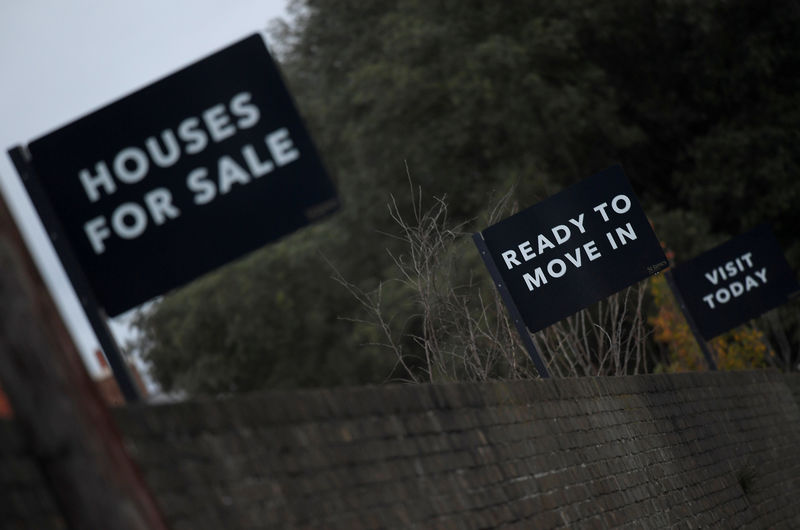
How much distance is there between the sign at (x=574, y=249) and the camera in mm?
10531

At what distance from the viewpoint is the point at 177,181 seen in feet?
17.3

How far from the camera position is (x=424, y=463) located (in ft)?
21.1

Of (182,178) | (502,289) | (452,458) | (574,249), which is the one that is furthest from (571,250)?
(182,178)

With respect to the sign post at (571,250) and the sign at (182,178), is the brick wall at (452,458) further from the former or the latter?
the sign post at (571,250)

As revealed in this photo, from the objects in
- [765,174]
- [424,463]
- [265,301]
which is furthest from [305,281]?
[424,463]

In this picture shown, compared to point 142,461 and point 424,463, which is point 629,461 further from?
point 142,461

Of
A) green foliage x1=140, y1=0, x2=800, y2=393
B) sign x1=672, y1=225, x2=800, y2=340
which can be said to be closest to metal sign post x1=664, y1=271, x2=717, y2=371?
sign x1=672, y1=225, x2=800, y2=340

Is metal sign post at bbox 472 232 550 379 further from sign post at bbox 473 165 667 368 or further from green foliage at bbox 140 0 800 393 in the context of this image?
green foliage at bbox 140 0 800 393

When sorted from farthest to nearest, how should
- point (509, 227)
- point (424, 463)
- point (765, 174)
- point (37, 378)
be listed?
1. point (765, 174)
2. point (509, 227)
3. point (424, 463)
4. point (37, 378)

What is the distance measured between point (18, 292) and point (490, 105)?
2645 centimetres

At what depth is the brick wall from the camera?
4.85 meters

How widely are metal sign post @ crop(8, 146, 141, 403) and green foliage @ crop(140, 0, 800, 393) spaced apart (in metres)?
21.3

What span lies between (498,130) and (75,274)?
1013 inches

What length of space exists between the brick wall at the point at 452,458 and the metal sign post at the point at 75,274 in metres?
0.54
